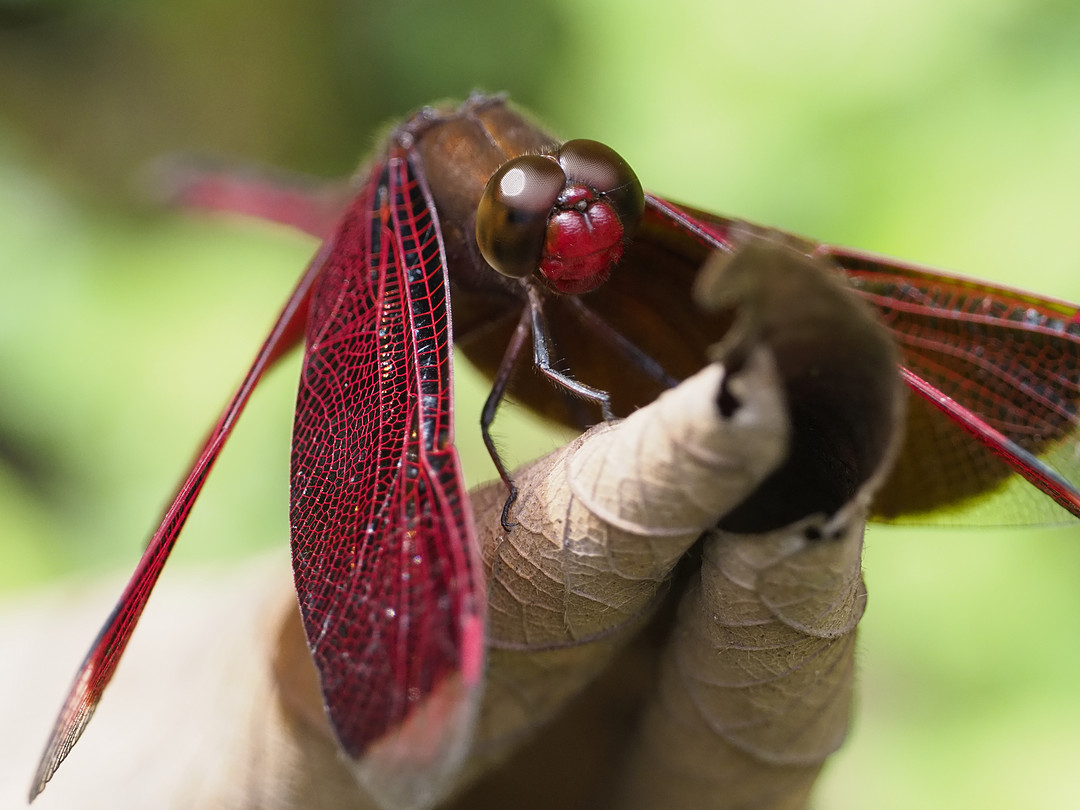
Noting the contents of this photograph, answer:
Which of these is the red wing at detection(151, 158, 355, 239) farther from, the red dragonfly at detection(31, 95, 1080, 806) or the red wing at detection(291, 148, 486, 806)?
the red wing at detection(291, 148, 486, 806)

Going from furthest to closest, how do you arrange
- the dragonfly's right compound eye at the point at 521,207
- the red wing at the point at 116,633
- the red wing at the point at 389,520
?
1. the dragonfly's right compound eye at the point at 521,207
2. the red wing at the point at 116,633
3. the red wing at the point at 389,520

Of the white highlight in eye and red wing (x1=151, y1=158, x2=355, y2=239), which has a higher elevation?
the white highlight in eye

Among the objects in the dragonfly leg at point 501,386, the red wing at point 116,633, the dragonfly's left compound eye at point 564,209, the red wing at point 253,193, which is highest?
the dragonfly's left compound eye at point 564,209

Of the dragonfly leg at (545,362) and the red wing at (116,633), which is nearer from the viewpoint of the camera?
the red wing at (116,633)

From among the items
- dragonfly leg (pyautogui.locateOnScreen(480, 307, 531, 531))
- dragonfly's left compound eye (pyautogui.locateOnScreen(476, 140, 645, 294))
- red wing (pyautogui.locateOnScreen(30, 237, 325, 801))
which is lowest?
red wing (pyautogui.locateOnScreen(30, 237, 325, 801))

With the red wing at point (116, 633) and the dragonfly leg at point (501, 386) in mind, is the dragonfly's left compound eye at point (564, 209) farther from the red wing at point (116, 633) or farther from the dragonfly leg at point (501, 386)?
the red wing at point (116, 633)

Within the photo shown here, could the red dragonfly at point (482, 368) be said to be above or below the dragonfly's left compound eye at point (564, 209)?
below

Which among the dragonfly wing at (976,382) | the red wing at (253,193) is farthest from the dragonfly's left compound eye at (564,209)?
the red wing at (253,193)

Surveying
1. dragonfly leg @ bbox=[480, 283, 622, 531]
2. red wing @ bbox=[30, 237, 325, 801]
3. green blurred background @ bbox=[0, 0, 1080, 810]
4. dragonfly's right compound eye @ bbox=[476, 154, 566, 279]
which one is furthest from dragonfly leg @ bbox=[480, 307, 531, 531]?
green blurred background @ bbox=[0, 0, 1080, 810]

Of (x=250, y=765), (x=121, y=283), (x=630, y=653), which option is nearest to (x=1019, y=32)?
(x=630, y=653)
